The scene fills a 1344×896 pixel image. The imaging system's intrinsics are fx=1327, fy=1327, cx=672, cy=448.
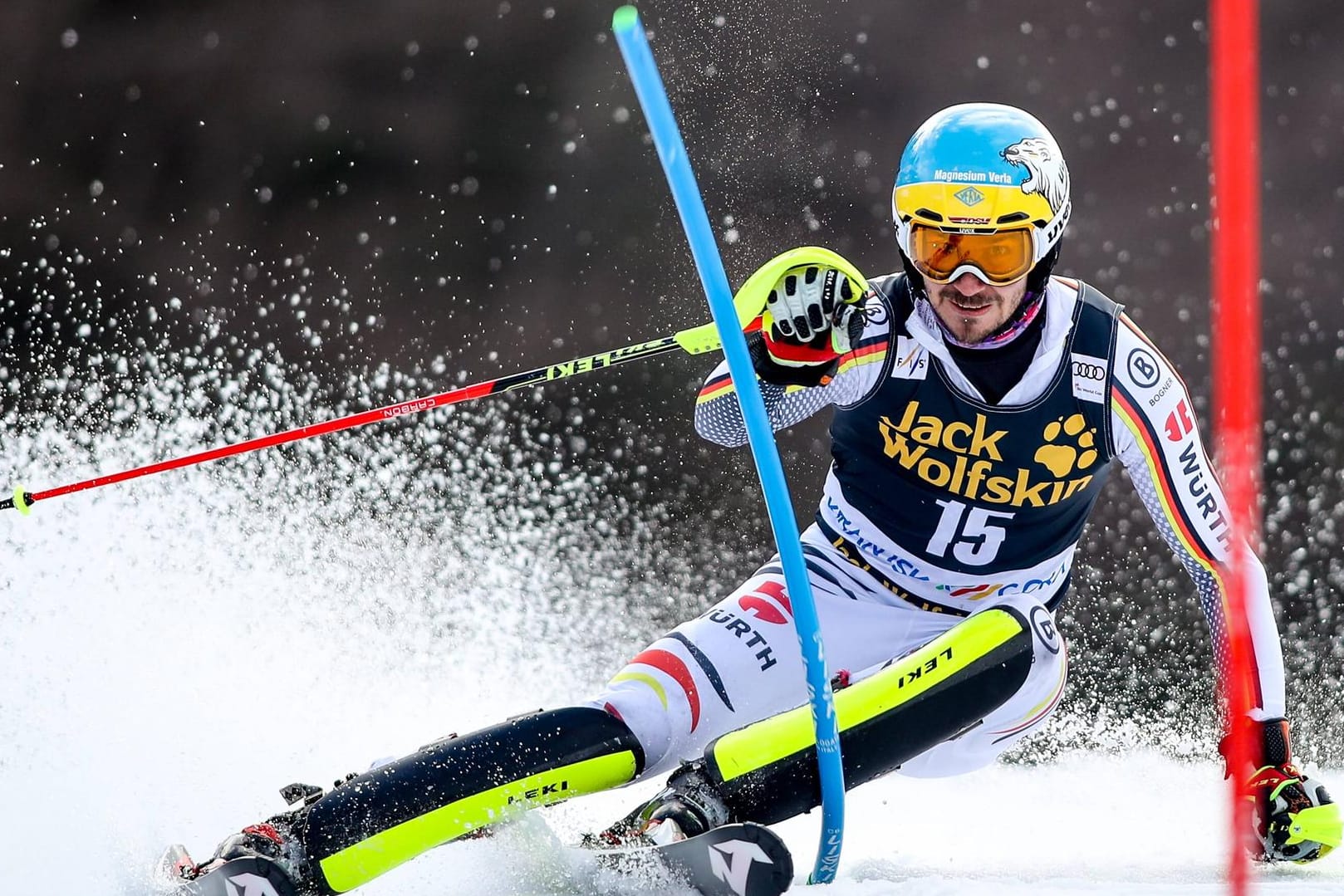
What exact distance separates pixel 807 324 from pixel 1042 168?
23.8 inches

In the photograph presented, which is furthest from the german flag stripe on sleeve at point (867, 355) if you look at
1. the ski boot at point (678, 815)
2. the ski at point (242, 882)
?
the ski at point (242, 882)

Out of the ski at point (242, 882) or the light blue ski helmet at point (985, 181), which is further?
the light blue ski helmet at point (985, 181)

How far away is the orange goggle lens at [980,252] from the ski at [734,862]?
1.09m

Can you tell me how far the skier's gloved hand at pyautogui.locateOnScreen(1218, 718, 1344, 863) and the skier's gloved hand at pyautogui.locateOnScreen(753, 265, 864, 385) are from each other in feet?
3.37

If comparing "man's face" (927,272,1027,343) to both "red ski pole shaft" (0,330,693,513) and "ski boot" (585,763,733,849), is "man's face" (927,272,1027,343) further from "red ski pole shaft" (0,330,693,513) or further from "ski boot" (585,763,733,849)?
"ski boot" (585,763,733,849)

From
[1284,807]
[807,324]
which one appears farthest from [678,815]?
[1284,807]

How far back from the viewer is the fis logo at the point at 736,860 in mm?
1899

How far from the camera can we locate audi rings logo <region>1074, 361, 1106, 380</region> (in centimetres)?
251

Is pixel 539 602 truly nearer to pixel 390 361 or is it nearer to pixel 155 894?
pixel 390 361

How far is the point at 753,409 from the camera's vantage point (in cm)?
182

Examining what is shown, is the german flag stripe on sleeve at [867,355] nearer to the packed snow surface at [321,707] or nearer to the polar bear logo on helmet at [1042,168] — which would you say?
the polar bear logo on helmet at [1042,168]

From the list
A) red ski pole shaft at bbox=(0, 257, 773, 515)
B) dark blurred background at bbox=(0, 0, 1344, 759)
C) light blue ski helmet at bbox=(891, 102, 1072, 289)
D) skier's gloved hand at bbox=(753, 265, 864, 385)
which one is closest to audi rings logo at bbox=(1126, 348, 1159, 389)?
light blue ski helmet at bbox=(891, 102, 1072, 289)

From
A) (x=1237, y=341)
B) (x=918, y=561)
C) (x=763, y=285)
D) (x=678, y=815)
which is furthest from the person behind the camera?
(x=918, y=561)

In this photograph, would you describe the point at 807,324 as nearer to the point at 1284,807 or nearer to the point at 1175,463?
the point at 1175,463
